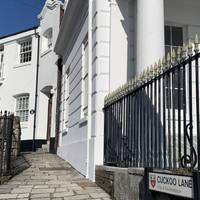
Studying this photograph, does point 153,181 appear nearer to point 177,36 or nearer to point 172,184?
point 172,184

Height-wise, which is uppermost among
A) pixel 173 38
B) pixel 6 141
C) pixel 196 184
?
pixel 173 38

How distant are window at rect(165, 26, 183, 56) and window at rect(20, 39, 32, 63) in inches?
517

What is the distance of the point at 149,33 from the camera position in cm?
728

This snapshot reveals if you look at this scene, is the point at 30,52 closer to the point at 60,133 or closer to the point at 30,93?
the point at 30,93

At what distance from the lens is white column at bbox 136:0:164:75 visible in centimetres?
715

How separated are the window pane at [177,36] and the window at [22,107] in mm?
12606

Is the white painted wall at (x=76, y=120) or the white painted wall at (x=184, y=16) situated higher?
the white painted wall at (x=184, y=16)

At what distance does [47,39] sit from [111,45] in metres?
12.7

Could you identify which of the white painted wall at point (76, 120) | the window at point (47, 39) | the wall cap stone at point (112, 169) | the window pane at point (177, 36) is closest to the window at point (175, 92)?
the wall cap stone at point (112, 169)

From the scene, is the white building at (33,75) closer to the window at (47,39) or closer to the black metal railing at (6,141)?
the window at (47,39)

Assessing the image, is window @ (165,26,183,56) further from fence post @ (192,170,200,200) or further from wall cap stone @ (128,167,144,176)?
fence post @ (192,170,200,200)

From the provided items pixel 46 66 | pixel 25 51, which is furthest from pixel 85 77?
pixel 25 51

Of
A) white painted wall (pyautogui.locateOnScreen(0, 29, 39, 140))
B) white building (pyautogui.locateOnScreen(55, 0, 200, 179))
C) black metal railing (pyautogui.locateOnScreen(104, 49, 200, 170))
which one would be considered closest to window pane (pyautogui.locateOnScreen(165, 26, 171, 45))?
white building (pyautogui.locateOnScreen(55, 0, 200, 179))

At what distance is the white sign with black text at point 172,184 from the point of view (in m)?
3.78
